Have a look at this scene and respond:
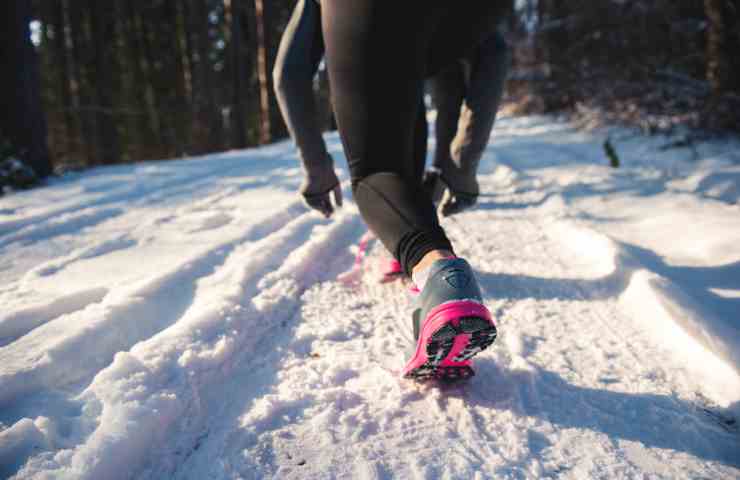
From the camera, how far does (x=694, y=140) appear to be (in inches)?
127

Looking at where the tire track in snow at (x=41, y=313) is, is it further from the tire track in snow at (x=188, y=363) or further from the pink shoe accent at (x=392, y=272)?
the pink shoe accent at (x=392, y=272)

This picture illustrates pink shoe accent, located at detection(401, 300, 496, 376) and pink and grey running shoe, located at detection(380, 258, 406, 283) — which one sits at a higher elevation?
pink shoe accent, located at detection(401, 300, 496, 376)

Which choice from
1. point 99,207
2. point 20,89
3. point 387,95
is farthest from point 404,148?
point 20,89

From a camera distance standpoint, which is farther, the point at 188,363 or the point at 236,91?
the point at 236,91

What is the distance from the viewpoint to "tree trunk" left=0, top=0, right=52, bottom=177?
3760mm

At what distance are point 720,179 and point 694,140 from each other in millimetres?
1000

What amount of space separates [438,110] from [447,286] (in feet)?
3.32

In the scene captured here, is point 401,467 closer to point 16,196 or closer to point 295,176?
point 295,176

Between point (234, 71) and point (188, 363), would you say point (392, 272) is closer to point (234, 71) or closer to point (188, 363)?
point (188, 363)

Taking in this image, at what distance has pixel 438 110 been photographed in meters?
1.60

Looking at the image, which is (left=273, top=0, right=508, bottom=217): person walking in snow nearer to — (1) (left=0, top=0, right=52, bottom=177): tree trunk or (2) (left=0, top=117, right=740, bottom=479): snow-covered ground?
(2) (left=0, top=117, right=740, bottom=479): snow-covered ground

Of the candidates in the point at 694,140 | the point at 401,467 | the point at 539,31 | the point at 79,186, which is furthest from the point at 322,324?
the point at 539,31

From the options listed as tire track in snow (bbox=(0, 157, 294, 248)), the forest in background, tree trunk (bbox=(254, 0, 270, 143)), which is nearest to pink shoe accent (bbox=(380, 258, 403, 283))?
tire track in snow (bbox=(0, 157, 294, 248))

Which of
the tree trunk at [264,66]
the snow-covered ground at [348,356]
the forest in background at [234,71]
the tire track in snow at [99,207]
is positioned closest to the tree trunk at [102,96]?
the forest in background at [234,71]
